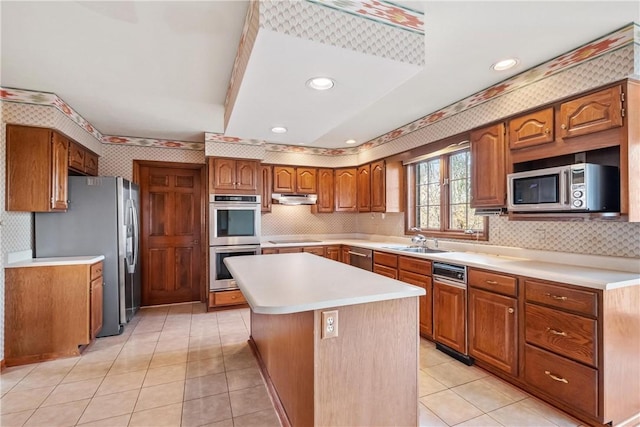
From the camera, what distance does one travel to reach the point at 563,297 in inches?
77.8

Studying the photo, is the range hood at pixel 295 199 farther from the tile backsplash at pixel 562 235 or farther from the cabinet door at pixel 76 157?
the cabinet door at pixel 76 157

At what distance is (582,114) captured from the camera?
2.14 meters

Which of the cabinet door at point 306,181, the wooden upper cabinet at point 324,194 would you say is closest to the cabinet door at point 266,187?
the cabinet door at point 306,181

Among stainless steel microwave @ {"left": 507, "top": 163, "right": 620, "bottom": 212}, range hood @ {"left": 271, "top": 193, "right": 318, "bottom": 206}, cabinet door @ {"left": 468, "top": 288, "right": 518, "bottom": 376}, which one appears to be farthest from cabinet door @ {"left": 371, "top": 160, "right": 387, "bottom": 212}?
stainless steel microwave @ {"left": 507, "top": 163, "right": 620, "bottom": 212}

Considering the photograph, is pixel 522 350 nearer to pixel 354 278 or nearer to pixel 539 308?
pixel 539 308

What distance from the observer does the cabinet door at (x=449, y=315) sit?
107 inches

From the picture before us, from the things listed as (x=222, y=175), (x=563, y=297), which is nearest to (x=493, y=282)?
(x=563, y=297)

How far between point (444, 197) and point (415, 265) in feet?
3.39

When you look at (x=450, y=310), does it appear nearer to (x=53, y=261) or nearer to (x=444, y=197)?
(x=444, y=197)

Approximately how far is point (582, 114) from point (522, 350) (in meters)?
1.70

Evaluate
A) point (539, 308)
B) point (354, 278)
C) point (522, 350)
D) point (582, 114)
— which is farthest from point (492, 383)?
point (582, 114)

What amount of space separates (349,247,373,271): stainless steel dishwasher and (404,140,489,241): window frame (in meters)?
0.68

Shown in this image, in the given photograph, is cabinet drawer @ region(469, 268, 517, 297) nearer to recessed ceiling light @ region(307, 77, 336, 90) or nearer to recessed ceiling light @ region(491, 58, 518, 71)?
recessed ceiling light @ region(491, 58, 518, 71)

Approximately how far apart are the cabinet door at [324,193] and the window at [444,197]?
1353 mm
